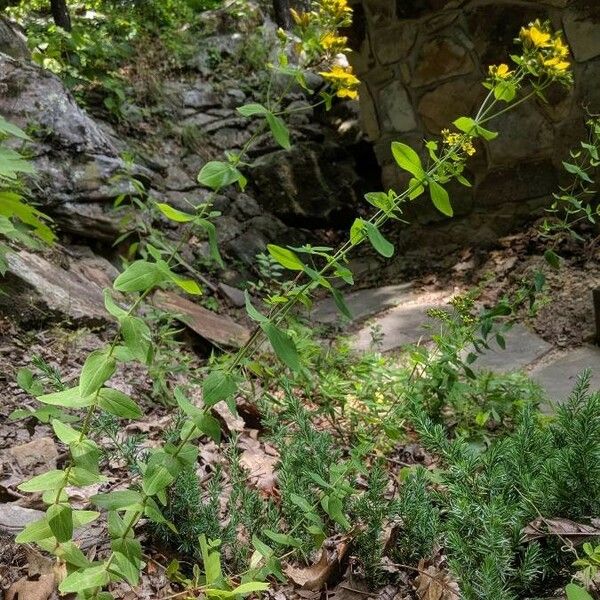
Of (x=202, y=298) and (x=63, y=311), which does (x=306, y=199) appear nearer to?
(x=202, y=298)

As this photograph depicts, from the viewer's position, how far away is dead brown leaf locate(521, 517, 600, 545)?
3.79 ft

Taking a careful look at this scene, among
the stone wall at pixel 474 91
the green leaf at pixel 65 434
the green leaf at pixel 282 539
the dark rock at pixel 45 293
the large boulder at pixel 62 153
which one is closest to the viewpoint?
the green leaf at pixel 65 434

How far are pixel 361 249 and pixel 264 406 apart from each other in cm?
344

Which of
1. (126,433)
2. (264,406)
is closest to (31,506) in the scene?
(126,433)

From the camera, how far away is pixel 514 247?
4246 mm

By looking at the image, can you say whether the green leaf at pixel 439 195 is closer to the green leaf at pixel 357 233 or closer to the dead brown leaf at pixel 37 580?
the green leaf at pixel 357 233

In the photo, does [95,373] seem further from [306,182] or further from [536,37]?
[306,182]

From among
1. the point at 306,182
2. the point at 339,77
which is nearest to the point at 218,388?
the point at 339,77

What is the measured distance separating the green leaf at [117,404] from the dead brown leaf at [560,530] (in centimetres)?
77

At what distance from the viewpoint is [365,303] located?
4.38 meters

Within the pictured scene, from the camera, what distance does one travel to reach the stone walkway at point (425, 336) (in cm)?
292

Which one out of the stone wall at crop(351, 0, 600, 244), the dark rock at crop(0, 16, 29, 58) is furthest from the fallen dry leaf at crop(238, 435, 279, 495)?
the dark rock at crop(0, 16, 29, 58)

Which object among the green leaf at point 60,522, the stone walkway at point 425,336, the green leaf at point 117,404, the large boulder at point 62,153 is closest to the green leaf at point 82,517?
the green leaf at point 60,522

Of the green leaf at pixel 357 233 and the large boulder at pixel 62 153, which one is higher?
the large boulder at pixel 62 153
